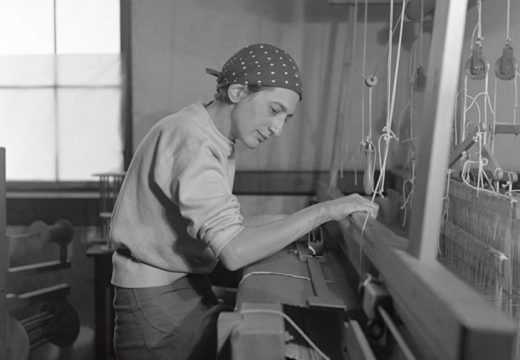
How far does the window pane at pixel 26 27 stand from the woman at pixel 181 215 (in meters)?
1.80

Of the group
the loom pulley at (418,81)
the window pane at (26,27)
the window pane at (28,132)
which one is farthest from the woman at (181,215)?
the window pane at (26,27)

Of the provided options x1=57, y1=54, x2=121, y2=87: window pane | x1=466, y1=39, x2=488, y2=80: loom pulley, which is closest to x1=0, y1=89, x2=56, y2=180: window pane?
x1=57, y1=54, x2=121, y2=87: window pane

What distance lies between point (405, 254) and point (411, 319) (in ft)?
0.36

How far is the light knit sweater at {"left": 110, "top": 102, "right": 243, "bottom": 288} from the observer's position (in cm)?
128

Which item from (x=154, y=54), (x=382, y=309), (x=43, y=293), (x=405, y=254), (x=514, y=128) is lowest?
(x=43, y=293)

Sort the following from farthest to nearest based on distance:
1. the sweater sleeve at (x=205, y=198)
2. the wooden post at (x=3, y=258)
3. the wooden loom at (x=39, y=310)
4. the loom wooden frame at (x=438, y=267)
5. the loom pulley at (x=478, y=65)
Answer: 1. the wooden loom at (x=39, y=310)
2. the wooden post at (x=3, y=258)
3. the loom pulley at (x=478, y=65)
4. the sweater sleeve at (x=205, y=198)
5. the loom wooden frame at (x=438, y=267)

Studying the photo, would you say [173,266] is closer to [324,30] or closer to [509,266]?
[509,266]

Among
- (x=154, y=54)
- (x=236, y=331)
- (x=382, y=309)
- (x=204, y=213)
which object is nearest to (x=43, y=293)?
(x=154, y=54)

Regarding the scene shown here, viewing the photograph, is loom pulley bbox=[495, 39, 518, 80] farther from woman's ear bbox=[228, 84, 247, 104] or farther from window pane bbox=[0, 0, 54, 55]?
window pane bbox=[0, 0, 54, 55]

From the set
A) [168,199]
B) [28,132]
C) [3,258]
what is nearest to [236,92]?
[168,199]

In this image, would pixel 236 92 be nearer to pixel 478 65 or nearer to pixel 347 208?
pixel 347 208

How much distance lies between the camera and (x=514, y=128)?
141cm

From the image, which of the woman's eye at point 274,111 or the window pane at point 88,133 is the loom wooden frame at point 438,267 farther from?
the window pane at point 88,133

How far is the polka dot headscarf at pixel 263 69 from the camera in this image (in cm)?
138
